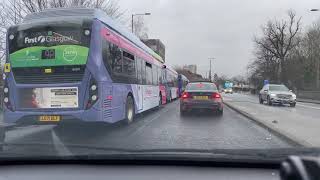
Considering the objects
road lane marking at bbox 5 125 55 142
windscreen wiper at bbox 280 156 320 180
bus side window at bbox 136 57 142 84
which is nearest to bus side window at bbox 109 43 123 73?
road lane marking at bbox 5 125 55 142

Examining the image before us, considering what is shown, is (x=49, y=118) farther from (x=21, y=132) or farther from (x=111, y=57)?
(x=21, y=132)

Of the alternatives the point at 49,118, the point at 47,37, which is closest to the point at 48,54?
the point at 47,37

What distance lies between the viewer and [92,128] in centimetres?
1380

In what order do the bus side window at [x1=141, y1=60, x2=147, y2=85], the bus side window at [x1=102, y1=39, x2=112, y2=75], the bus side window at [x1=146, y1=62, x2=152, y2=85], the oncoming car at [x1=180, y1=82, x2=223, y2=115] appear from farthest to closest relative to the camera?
the oncoming car at [x1=180, y1=82, x2=223, y2=115]
the bus side window at [x1=146, y1=62, x2=152, y2=85]
the bus side window at [x1=141, y1=60, x2=147, y2=85]
the bus side window at [x1=102, y1=39, x2=112, y2=75]

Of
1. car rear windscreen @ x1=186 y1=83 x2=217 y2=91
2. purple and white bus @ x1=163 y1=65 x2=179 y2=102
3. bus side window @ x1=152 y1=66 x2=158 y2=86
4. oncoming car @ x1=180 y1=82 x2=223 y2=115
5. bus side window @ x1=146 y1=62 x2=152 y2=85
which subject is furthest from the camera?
purple and white bus @ x1=163 y1=65 x2=179 y2=102

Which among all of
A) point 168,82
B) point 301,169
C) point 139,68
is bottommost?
point 301,169

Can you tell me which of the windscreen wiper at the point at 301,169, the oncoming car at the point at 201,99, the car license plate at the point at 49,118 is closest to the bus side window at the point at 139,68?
the oncoming car at the point at 201,99

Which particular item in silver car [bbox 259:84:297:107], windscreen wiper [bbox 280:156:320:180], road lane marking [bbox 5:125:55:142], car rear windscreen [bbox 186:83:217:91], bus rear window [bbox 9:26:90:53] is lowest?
road lane marking [bbox 5:125:55:142]

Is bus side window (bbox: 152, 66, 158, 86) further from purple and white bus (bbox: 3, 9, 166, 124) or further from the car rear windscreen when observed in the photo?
purple and white bus (bbox: 3, 9, 166, 124)

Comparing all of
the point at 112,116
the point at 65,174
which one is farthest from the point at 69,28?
the point at 65,174

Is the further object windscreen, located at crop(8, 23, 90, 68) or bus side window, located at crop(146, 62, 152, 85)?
bus side window, located at crop(146, 62, 152, 85)

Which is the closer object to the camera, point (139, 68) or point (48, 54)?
point (48, 54)

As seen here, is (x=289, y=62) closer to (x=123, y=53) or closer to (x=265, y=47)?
(x=265, y=47)

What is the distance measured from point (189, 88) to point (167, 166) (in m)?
17.2
